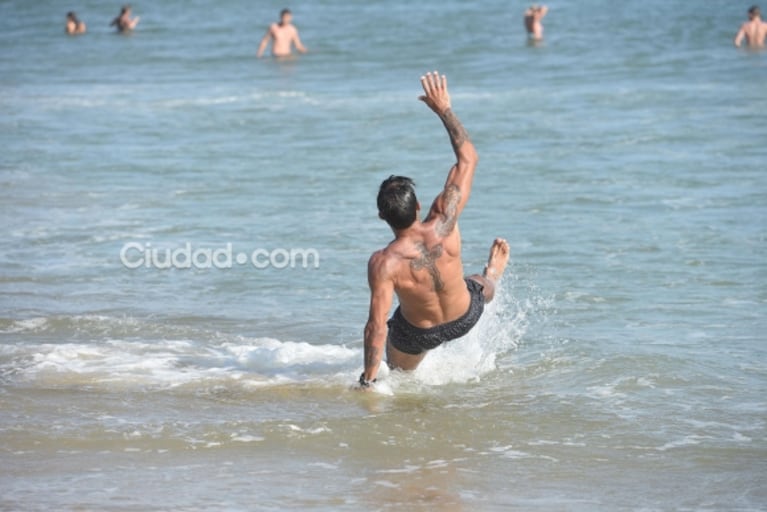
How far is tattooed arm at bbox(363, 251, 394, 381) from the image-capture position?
6480mm

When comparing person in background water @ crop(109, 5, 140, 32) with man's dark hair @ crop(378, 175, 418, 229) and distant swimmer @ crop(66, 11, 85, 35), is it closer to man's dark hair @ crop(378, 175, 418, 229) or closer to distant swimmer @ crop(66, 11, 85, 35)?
distant swimmer @ crop(66, 11, 85, 35)

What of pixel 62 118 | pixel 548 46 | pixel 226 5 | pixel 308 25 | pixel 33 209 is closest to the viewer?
pixel 33 209

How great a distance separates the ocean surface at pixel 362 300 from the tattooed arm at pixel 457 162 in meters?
1.02

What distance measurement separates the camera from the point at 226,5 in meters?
37.9

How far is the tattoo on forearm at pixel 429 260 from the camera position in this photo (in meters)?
6.63

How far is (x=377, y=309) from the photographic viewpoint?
648 cm

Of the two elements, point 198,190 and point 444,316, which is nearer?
point 444,316

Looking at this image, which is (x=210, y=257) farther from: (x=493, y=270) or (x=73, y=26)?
(x=73, y=26)

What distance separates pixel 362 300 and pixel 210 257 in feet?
5.94

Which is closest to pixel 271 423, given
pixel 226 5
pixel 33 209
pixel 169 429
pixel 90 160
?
pixel 169 429

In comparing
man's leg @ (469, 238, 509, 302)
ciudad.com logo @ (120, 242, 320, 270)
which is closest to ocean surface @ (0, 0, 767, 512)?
ciudad.com logo @ (120, 242, 320, 270)

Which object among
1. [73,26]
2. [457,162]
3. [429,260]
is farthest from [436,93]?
[73,26]

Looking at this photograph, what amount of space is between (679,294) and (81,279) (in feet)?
14.7

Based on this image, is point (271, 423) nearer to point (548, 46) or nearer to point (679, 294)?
point (679, 294)
